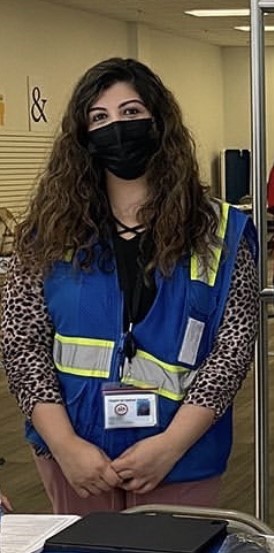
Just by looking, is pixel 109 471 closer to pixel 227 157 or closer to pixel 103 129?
pixel 103 129

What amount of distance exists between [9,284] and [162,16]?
12.9 meters

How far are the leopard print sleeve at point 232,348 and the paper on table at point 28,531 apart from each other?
0.48 meters

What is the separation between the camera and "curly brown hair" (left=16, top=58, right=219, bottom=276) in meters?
2.25

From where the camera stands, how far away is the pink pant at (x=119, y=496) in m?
2.23

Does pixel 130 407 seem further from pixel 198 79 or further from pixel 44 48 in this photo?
pixel 198 79

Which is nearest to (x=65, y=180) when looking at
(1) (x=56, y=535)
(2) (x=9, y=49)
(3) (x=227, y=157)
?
(1) (x=56, y=535)

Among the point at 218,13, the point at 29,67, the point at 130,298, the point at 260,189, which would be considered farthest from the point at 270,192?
the point at 218,13

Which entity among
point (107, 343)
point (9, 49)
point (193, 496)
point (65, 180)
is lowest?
point (193, 496)

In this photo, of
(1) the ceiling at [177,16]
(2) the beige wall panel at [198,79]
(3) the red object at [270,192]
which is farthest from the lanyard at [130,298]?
(2) the beige wall panel at [198,79]

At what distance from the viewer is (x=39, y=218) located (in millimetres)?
2324

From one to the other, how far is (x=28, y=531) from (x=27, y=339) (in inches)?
23.9

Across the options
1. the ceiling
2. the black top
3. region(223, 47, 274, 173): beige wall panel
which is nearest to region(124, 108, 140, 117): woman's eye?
the black top

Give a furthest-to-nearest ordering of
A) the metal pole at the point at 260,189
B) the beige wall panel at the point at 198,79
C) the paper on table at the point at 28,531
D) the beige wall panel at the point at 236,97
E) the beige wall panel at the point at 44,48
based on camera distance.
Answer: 1. the beige wall panel at the point at 236,97
2. the beige wall panel at the point at 198,79
3. the beige wall panel at the point at 44,48
4. the metal pole at the point at 260,189
5. the paper on table at the point at 28,531

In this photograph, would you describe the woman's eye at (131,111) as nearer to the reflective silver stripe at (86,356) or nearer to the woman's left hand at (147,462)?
the reflective silver stripe at (86,356)
